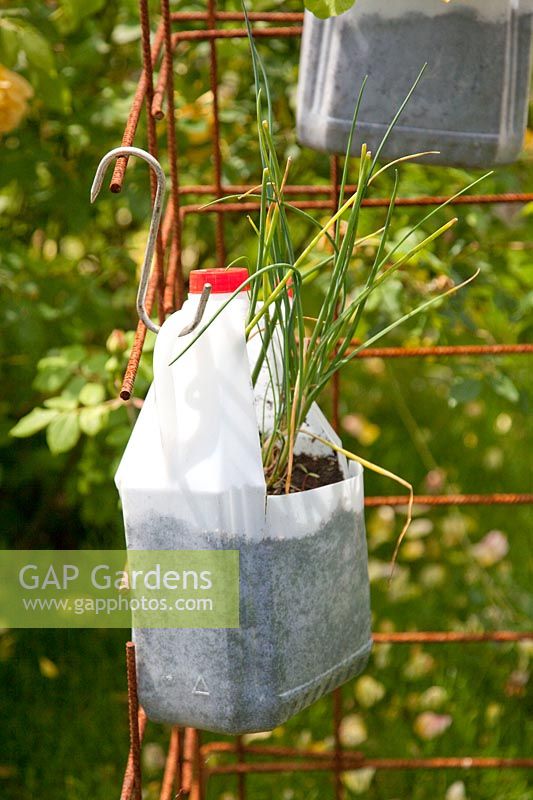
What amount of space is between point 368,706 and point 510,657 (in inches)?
11.7

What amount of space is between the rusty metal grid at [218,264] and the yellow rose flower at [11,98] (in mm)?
174

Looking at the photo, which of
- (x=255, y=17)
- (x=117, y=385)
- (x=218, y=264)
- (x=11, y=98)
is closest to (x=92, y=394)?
(x=117, y=385)

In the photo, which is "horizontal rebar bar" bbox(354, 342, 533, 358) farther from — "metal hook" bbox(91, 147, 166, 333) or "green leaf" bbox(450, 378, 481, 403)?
"metal hook" bbox(91, 147, 166, 333)

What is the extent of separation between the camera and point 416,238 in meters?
1.32

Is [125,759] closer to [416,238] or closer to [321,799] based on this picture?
[321,799]

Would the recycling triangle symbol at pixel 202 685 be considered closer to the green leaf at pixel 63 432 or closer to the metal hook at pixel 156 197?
the metal hook at pixel 156 197

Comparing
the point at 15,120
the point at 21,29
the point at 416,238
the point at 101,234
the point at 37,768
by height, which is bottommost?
the point at 37,768

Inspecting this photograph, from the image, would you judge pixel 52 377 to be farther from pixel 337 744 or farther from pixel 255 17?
pixel 337 744

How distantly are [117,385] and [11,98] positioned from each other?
1.24ft

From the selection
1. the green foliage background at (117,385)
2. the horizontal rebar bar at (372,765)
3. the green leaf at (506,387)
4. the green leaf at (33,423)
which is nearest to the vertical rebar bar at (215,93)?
the green foliage background at (117,385)

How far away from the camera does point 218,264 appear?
52.0 inches

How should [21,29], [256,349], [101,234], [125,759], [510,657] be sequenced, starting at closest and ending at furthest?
1. [256,349]
2. [21,29]
3. [125,759]
4. [510,657]
5. [101,234]

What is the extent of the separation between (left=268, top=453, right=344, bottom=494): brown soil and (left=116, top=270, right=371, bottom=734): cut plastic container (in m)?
0.03

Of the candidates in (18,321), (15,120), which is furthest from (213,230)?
(15,120)
